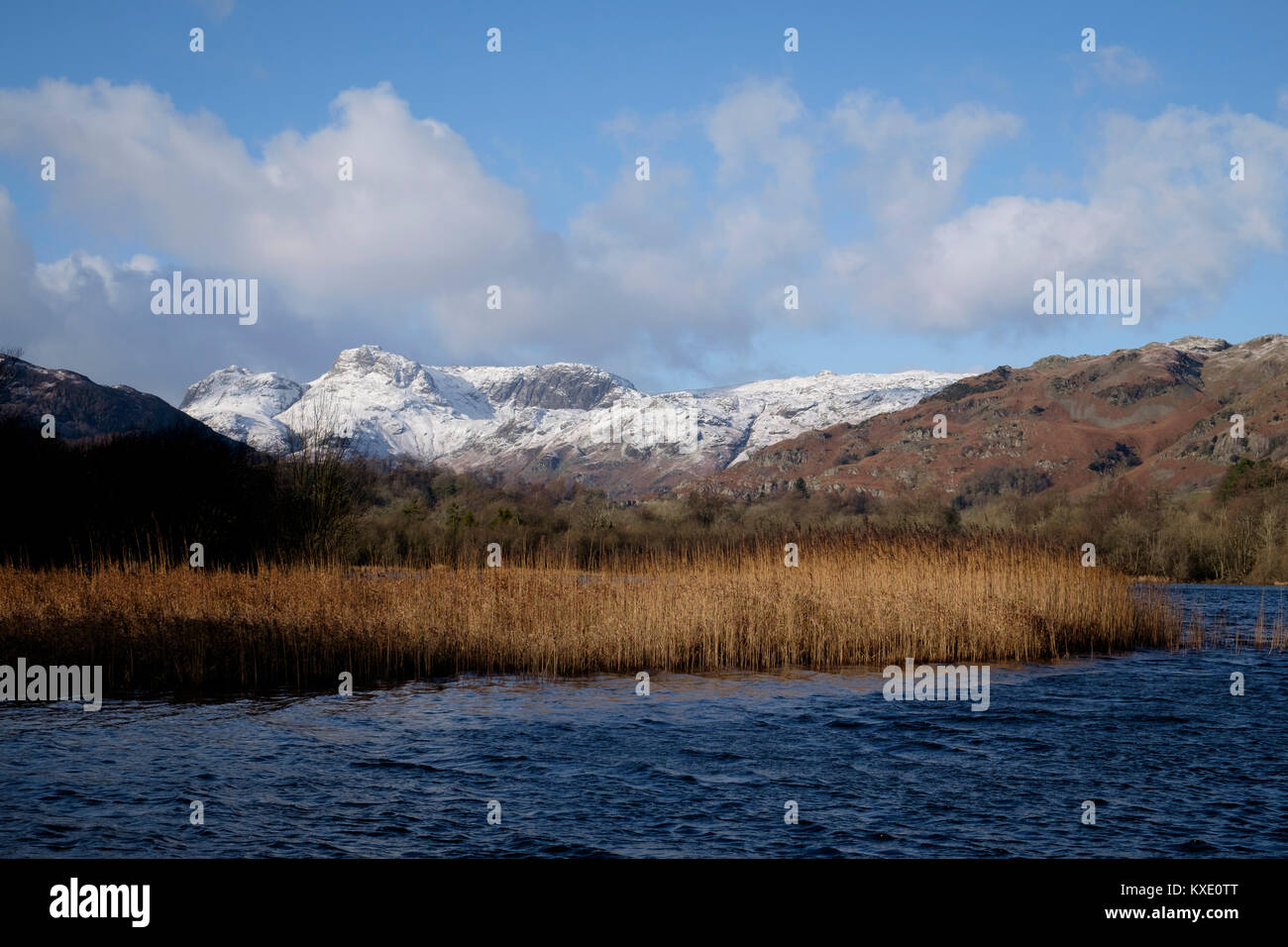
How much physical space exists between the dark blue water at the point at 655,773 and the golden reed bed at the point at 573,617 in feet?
5.72

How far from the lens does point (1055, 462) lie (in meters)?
178

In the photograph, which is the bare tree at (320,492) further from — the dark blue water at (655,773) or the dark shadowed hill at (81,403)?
the dark shadowed hill at (81,403)

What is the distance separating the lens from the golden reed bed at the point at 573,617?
56.5 feet

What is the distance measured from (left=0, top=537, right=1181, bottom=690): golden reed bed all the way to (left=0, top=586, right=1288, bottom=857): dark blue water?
1.74 metres

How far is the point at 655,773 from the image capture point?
1161 cm

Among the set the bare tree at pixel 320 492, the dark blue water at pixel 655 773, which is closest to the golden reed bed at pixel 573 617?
the dark blue water at pixel 655 773

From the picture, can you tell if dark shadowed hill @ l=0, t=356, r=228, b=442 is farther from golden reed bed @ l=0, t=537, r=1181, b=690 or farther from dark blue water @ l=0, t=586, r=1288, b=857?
dark blue water @ l=0, t=586, r=1288, b=857

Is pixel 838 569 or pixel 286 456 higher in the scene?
pixel 286 456

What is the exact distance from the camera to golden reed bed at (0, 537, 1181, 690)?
17234 mm

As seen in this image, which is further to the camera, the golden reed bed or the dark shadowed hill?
the dark shadowed hill

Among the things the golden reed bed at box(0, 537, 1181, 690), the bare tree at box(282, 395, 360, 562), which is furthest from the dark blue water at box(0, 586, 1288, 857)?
the bare tree at box(282, 395, 360, 562)
